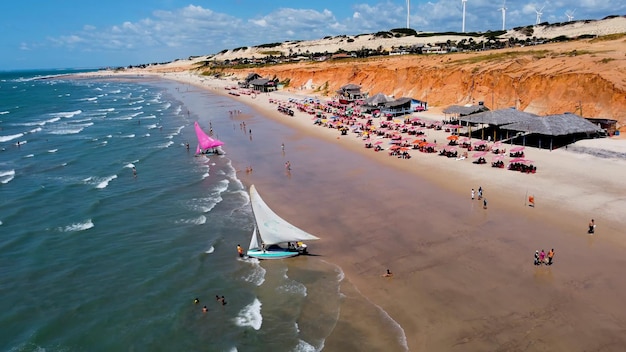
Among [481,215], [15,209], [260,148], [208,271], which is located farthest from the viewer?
[260,148]

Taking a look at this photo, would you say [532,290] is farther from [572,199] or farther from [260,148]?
[260,148]

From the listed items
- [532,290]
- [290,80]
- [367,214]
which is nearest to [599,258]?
[532,290]

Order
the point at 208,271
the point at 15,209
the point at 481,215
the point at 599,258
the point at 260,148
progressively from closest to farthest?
the point at 599,258 → the point at 208,271 → the point at 481,215 → the point at 15,209 → the point at 260,148

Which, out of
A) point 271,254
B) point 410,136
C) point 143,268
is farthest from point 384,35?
point 143,268

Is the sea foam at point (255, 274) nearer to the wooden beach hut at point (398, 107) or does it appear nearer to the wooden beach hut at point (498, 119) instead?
the wooden beach hut at point (498, 119)

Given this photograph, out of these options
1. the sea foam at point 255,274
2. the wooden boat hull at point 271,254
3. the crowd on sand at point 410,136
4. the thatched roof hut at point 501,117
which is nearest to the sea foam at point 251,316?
the sea foam at point 255,274

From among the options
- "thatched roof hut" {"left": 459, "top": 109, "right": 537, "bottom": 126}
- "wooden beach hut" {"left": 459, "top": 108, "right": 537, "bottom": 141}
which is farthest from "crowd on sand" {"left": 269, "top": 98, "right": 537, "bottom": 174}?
"thatched roof hut" {"left": 459, "top": 109, "right": 537, "bottom": 126}

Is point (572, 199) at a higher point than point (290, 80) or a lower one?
lower

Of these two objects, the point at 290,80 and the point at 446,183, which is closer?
the point at 446,183
